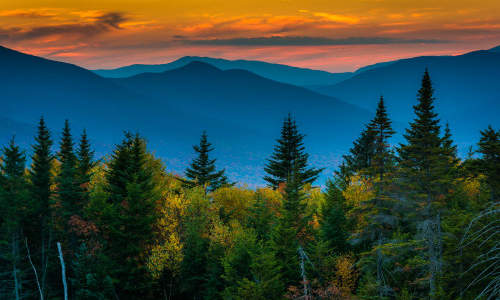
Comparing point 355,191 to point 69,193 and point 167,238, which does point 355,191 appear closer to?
point 167,238

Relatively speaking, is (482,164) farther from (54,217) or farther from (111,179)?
(54,217)

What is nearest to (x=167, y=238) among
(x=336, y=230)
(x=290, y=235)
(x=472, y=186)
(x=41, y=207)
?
(x=290, y=235)

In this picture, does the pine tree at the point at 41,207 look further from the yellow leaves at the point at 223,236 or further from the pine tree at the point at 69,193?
the yellow leaves at the point at 223,236

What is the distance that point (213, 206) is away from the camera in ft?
160

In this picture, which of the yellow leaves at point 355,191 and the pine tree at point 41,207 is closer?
the yellow leaves at point 355,191

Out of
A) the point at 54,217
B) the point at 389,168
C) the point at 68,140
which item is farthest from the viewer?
the point at 68,140

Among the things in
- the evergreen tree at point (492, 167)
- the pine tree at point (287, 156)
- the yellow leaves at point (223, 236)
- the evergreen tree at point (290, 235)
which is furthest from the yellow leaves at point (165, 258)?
the evergreen tree at point (492, 167)

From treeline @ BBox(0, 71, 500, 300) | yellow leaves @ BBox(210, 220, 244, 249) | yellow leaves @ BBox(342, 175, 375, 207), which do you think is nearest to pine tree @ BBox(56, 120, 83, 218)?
treeline @ BBox(0, 71, 500, 300)

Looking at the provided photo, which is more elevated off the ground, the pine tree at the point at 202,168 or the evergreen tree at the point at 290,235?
the pine tree at the point at 202,168

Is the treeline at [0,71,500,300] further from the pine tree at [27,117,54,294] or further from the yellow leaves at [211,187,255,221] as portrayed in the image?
the yellow leaves at [211,187,255,221]

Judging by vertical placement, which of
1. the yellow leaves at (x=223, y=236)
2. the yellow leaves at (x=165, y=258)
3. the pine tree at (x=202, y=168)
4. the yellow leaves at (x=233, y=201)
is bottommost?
the yellow leaves at (x=165, y=258)

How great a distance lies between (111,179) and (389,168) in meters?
28.5

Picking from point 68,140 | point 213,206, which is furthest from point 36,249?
point 213,206

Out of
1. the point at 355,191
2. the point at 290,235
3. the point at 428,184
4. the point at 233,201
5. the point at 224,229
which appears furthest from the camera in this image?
the point at 233,201
